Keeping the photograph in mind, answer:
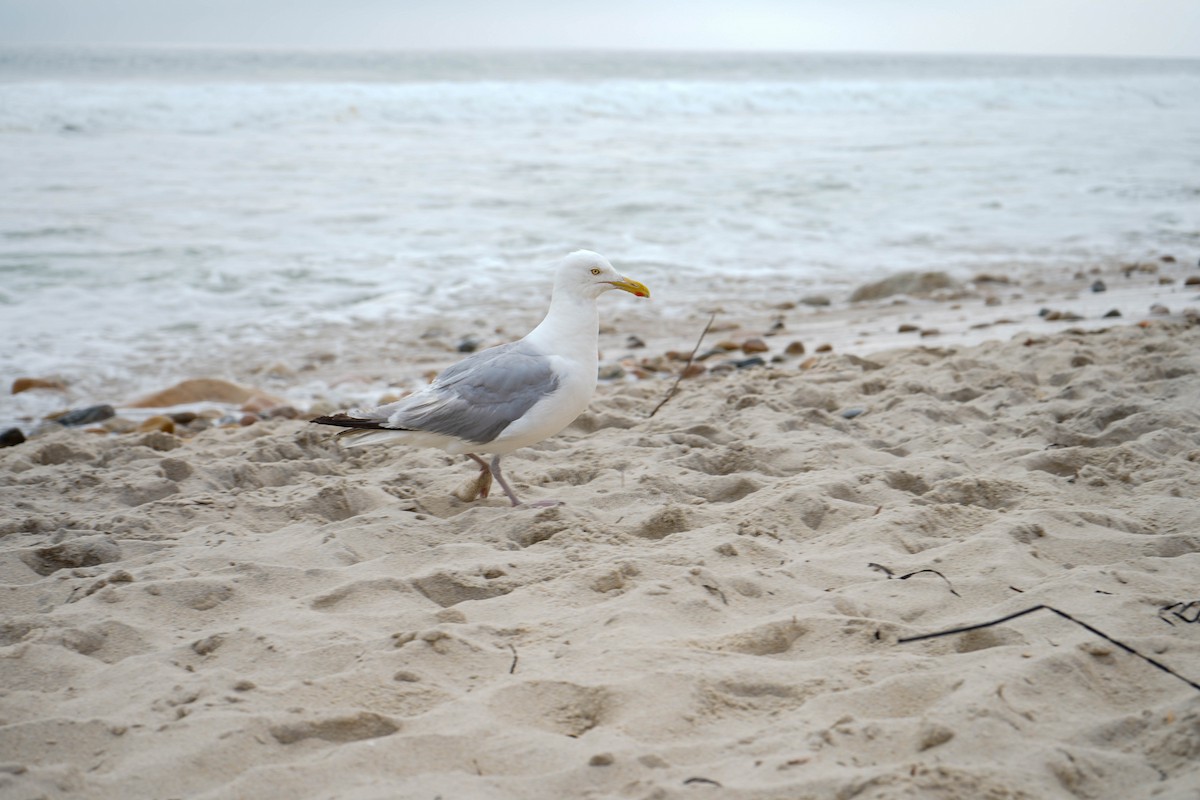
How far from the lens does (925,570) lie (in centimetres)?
288

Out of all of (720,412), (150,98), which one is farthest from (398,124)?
(720,412)

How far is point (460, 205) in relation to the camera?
12.7 meters

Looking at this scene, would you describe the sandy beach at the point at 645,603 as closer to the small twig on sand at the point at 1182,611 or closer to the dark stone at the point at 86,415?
the small twig on sand at the point at 1182,611

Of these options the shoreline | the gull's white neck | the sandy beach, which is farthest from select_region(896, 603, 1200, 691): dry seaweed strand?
the shoreline

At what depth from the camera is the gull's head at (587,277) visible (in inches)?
153

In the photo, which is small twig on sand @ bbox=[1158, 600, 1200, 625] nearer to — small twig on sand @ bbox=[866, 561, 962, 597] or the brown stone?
small twig on sand @ bbox=[866, 561, 962, 597]

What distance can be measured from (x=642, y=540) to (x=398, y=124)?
2207 centimetres

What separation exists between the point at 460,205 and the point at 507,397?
9.46 m

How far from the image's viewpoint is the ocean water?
844 centimetres

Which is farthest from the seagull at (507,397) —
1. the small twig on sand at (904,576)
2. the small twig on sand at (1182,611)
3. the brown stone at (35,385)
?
the brown stone at (35,385)

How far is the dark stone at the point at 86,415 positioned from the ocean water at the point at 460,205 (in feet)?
2.33

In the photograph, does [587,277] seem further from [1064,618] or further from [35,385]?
[35,385]

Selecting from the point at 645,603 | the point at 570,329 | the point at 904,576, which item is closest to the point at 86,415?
the point at 570,329

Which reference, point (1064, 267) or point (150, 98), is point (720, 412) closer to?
point (1064, 267)
